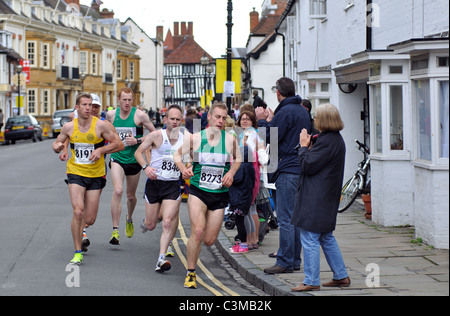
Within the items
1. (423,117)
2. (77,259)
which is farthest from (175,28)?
(77,259)

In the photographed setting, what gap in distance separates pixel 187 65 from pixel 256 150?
121m

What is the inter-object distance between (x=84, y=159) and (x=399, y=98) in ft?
18.5

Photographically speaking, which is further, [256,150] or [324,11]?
[324,11]

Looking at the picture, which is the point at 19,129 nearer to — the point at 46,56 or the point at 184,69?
the point at 46,56

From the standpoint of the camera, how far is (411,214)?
503 inches

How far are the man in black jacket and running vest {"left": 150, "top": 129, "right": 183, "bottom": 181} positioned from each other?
4.12 ft

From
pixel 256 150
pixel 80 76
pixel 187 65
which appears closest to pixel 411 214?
pixel 256 150

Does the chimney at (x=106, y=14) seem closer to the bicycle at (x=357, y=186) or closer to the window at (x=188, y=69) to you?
the window at (x=188, y=69)

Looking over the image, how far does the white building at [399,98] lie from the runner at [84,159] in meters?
4.08

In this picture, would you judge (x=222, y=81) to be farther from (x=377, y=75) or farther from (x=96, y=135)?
(x=96, y=135)

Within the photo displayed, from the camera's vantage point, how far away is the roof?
13038cm

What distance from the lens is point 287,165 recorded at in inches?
355

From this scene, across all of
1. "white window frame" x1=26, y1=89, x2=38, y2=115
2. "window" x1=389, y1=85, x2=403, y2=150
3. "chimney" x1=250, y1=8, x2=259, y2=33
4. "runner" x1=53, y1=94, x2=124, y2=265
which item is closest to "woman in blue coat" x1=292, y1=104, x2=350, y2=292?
"runner" x1=53, y1=94, x2=124, y2=265

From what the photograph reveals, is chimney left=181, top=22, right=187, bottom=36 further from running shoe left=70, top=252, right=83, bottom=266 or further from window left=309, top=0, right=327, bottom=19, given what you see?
running shoe left=70, top=252, right=83, bottom=266
